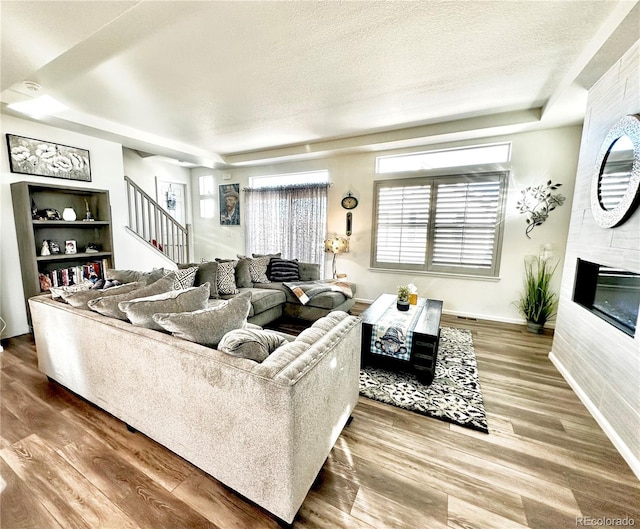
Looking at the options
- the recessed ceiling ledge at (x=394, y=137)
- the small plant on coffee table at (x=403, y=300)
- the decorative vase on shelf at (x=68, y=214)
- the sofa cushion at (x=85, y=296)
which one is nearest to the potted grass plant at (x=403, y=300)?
the small plant on coffee table at (x=403, y=300)

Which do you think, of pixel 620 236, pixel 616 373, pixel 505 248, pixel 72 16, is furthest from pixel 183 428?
pixel 505 248

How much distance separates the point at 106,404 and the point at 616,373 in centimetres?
339

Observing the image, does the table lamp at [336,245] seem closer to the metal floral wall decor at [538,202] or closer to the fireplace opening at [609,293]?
the metal floral wall decor at [538,202]

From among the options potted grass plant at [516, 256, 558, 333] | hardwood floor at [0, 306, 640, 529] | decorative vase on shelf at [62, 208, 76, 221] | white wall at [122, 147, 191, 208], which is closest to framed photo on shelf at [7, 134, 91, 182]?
decorative vase on shelf at [62, 208, 76, 221]

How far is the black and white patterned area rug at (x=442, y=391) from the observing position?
1928 millimetres

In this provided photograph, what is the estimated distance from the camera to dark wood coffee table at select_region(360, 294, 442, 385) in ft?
7.27

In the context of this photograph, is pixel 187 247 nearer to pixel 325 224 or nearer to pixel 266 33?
pixel 325 224

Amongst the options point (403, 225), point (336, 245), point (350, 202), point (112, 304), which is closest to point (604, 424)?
point (403, 225)

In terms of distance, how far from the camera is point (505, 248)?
149 inches

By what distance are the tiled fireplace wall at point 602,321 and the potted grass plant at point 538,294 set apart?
33.7 inches

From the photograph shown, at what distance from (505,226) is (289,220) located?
352cm

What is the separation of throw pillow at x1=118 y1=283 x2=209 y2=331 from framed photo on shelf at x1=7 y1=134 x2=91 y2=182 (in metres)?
3.08

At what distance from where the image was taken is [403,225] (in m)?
4.37

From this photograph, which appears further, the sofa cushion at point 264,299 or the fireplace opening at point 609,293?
the sofa cushion at point 264,299
